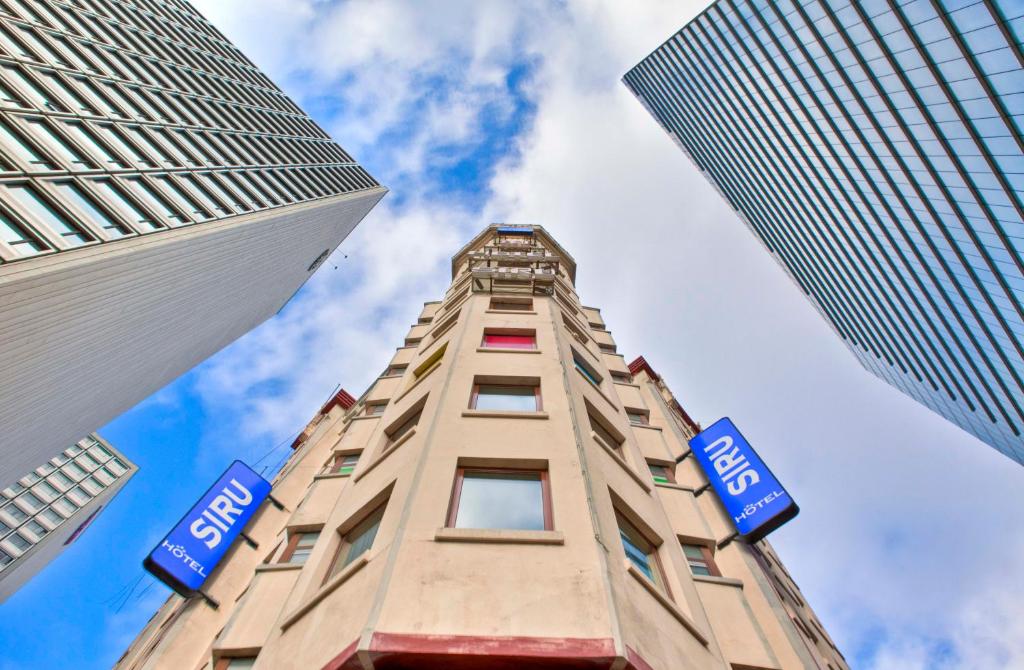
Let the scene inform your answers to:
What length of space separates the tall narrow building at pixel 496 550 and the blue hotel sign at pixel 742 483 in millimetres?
589

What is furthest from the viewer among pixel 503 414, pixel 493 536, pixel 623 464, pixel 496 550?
pixel 623 464

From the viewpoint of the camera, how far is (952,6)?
3975cm

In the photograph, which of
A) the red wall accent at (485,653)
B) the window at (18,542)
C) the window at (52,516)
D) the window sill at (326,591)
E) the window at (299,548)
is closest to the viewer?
the red wall accent at (485,653)

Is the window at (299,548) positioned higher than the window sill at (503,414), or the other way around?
the window sill at (503,414)

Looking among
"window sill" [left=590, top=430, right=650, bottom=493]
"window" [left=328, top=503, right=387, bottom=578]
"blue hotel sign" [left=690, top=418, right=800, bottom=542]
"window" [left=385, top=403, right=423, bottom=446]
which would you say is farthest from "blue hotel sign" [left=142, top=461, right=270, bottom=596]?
"blue hotel sign" [left=690, top=418, right=800, bottom=542]

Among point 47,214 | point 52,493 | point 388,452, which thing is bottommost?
point 388,452

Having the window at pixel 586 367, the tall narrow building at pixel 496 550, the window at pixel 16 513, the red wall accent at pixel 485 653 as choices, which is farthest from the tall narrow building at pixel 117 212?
the window at pixel 16 513

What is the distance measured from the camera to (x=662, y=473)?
1744 centimetres

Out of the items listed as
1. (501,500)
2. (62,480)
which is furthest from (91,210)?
(62,480)

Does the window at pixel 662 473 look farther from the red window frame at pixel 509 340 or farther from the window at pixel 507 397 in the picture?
the window at pixel 507 397

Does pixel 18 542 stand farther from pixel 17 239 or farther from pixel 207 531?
pixel 207 531

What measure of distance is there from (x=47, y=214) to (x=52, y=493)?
296ft

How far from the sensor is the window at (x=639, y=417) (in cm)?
2033

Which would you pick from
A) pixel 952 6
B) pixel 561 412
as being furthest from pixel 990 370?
pixel 561 412
